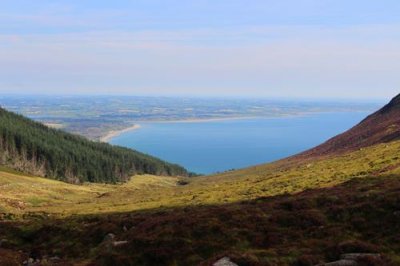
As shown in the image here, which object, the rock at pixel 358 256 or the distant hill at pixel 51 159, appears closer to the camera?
the rock at pixel 358 256

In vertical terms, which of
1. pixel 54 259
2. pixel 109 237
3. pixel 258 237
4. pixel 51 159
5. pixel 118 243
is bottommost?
pixel 51 159

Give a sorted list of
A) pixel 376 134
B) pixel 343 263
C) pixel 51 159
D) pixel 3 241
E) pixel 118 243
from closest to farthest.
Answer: pixel 343 263
pixel 118 243
pixel 3 241
pixel 376 134
pixel 51 159

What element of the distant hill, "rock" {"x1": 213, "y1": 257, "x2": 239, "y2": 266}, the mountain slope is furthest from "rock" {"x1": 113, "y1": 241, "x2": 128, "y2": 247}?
the distant hill

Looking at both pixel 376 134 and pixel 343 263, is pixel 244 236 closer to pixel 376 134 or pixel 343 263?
pixel 343 263

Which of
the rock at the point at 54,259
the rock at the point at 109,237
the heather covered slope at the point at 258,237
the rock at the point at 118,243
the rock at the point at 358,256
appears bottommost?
the rock at the point at 54,259

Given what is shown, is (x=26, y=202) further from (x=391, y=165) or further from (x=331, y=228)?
(x=331, y=228)

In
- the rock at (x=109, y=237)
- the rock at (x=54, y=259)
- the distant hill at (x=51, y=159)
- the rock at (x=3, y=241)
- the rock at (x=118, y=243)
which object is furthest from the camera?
the distant hill at (x=51, y=159)

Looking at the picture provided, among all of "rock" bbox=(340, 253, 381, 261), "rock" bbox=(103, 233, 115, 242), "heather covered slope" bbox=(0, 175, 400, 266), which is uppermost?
"rock" bbox=(340, 253, 381, 261)

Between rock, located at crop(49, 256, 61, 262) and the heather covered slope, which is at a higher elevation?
the heather covered slope

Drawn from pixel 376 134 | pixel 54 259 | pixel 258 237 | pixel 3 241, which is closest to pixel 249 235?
pixel 258 237

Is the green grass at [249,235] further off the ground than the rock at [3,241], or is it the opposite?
the green grass at [249,235]

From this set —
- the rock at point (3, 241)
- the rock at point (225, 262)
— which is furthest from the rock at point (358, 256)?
the rock at point (3, 241)

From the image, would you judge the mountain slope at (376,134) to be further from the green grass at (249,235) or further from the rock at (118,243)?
the rock at (118,243)

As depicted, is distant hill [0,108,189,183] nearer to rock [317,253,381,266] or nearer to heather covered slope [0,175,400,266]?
heather covered slope [0,175,400,266]
